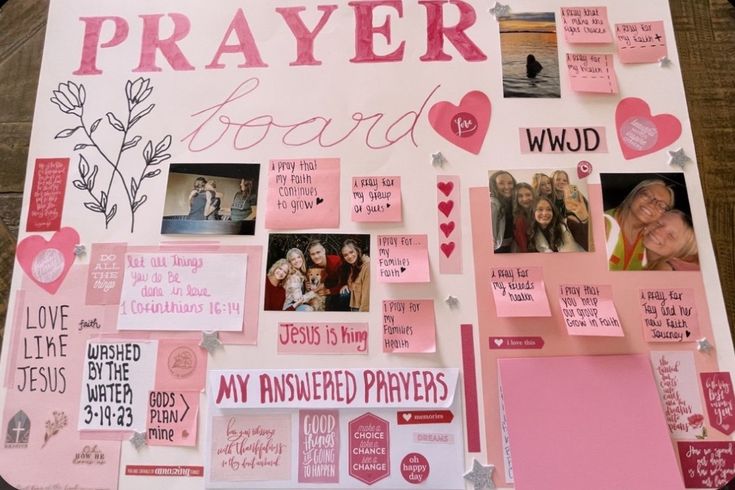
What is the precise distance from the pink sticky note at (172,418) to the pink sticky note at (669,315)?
81 centimetres

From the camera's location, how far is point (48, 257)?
3.11 feet

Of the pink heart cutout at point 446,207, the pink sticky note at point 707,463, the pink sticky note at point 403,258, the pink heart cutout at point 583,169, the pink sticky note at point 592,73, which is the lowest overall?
the pink sticky note at point 707,463

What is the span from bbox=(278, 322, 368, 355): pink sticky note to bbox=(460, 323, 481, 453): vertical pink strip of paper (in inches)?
7.0

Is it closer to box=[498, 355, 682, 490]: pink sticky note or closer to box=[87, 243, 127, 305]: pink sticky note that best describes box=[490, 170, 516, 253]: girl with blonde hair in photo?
box=[498, 355, 682, 490]: pink sticky note

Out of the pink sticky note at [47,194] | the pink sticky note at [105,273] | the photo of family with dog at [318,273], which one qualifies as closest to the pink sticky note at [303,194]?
the photo of family with dog at [318,273]

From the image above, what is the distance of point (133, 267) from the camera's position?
0.94 m

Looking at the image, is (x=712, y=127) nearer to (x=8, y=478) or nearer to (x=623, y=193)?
(x=623, y=193)

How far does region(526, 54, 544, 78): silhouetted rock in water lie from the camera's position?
100 centimetres

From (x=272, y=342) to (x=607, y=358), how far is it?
0.59m

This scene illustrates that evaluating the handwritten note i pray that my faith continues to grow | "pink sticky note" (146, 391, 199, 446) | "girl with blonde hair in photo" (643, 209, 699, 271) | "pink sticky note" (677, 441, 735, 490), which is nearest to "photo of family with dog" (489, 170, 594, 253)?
"girl with blonde hair in photo" (643, 209, 699, 271)

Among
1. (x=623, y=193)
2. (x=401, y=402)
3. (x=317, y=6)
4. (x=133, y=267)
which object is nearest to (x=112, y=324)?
(x=133, y=267)

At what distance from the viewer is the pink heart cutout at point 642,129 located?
96 cm

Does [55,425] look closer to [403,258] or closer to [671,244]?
[403,258]

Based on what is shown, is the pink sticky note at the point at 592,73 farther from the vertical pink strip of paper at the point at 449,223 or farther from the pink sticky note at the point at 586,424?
the pink sticky note at the point at 586,424
